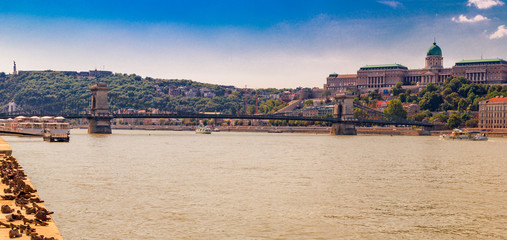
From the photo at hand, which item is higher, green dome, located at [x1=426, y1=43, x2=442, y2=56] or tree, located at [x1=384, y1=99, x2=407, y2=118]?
green dome, located at [x1=426, y1=43, x2=442, y2=56]

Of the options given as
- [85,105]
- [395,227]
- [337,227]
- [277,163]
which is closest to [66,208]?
[337,227]

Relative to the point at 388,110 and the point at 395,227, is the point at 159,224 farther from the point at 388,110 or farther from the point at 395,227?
the point at 388,110

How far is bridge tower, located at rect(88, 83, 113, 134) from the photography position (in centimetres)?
8544

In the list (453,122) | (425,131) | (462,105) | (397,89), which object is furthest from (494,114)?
(397,89)

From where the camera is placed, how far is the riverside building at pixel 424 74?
490ft

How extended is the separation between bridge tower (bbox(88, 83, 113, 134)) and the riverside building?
89.6 m

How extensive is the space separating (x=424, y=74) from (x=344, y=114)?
6614 centimetres

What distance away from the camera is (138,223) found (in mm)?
15742

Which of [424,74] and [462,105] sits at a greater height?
[424,74]

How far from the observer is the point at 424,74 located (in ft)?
522

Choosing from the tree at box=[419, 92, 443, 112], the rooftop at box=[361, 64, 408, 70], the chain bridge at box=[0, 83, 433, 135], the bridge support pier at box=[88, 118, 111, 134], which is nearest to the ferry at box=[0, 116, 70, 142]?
the chain bridge at box=[0, 83, 433, 135]

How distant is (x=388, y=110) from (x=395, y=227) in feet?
363

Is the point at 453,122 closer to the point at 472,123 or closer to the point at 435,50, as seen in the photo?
the point at 472,123

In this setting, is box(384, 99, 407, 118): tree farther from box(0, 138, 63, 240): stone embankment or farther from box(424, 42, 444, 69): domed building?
box(0, 138, 63, 240): stone embankment
